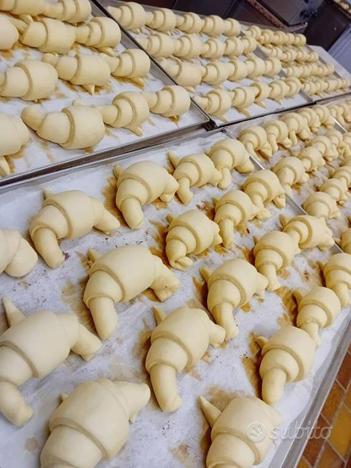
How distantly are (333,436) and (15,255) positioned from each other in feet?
4.64

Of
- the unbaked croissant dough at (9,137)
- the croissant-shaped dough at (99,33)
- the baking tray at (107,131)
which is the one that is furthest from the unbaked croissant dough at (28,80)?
the croissant-shaped dough at (99,33)

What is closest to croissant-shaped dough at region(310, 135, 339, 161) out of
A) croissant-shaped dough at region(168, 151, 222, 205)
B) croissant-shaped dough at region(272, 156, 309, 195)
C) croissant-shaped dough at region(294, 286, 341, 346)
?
croissant-shaped dough at region(272, 156, 309, 195)

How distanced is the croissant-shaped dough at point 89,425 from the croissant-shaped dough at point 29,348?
0.07 metres

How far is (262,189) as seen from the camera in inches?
66.1

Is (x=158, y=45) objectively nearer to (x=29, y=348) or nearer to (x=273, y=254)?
(x=273, y=254)

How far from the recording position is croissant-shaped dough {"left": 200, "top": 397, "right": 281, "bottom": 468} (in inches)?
38.0

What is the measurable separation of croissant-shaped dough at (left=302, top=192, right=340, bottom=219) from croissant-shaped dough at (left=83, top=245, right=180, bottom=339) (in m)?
0.97

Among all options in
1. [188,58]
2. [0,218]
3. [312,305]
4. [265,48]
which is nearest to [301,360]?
Answer: [312,305]

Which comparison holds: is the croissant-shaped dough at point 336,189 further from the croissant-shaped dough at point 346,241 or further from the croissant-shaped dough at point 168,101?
the croissant-shaped dough at point 168,101

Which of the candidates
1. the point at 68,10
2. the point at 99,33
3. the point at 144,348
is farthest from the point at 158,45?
the point at 144,348

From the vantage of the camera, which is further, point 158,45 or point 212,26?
point 212,26

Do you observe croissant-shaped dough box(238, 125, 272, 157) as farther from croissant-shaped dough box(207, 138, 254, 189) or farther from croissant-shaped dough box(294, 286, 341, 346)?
croissant-shaped dough box(294, 286, 341, 346)

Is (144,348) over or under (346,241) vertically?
under

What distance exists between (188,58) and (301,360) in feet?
5.28
